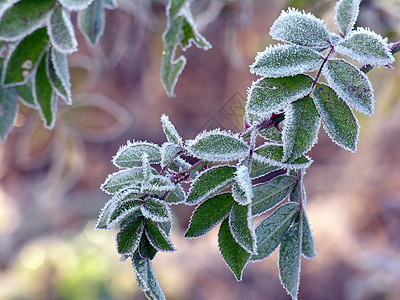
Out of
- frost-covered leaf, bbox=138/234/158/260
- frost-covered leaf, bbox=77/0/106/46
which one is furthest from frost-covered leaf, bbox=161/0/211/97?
frost-covered leaf, bbox=138/234/158/260

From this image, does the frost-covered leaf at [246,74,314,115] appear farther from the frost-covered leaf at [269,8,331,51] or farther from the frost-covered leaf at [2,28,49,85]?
the frost-covered leaf at [2,28,49,85]

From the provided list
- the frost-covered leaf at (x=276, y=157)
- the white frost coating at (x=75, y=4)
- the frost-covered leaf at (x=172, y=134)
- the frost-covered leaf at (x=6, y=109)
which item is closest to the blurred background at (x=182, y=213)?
the frost-covered leaf at (x=6, y=109)

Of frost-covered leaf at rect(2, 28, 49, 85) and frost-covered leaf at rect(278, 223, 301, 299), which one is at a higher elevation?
frost-covered leaf at rect(2, 28, 49, 85)

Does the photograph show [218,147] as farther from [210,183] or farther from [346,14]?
[346,14]

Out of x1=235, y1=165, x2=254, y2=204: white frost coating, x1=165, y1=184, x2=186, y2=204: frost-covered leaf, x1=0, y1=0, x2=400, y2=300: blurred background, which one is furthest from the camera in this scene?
x1=0, y1=0, x2=400, y2=300: blurred background

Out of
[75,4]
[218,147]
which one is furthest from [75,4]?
[218,147]

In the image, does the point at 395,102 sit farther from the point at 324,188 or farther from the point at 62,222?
the point at 62,222

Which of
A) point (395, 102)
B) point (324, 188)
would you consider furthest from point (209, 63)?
point (395, 102)
